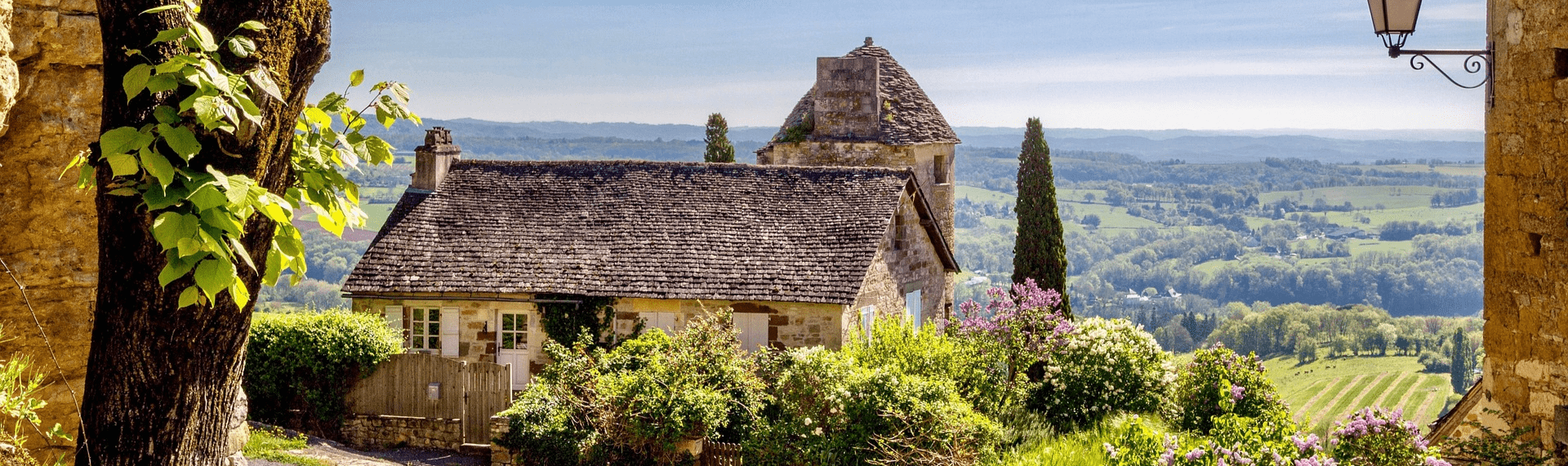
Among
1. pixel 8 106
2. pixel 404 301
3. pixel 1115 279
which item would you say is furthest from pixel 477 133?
A: pixel 8 106

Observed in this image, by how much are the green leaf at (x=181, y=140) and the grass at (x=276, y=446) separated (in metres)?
12.2

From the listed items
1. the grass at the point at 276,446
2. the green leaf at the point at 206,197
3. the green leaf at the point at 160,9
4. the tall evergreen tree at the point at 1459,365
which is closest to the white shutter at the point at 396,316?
the grass at the point at 276,446

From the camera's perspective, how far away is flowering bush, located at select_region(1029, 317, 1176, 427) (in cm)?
1532

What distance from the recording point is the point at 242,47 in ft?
15.9

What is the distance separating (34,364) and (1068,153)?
17427cm

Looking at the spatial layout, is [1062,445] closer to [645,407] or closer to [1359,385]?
[645,407]

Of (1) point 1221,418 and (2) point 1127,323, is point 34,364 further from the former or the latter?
(2) point 1127,323

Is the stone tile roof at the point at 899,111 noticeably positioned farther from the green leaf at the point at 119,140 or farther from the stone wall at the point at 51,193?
the green leaf at the point at 119,140

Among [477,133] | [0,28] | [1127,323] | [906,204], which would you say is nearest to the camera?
[0,28]

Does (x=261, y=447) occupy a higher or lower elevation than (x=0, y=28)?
lower

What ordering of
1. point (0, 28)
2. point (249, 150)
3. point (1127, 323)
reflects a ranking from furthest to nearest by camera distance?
point (1127, 323)
point (0, 28)
point (249, 150)

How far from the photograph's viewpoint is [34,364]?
23.6 ft

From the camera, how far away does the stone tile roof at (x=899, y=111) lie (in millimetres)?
29906

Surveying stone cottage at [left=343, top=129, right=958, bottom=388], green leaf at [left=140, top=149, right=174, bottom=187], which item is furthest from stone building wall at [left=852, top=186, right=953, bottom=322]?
green leaf at [left=140, top=149, right=174, bottom=187]
